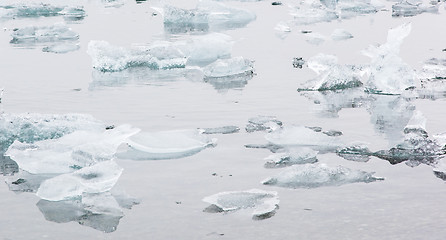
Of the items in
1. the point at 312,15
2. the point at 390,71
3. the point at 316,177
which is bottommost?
the point at 312,15

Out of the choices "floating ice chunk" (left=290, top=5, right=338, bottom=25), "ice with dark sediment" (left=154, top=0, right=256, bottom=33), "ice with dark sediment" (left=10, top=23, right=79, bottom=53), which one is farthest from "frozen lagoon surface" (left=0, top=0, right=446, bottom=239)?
"floating ice chunk" (left=290, top=5, right=338, bottom=25)

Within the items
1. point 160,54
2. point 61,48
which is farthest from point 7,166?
point 61,48

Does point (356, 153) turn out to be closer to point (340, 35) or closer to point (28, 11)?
point (340, 35)

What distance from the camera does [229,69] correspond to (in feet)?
29.6

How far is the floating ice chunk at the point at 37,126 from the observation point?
5832 millimetres

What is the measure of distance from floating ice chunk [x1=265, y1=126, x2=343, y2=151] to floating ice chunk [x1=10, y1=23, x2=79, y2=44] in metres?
6.65

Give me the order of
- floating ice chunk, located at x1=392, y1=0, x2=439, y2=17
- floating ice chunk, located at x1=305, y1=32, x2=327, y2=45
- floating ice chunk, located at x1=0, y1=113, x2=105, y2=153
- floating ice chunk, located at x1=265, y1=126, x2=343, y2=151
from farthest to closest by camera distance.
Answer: floating ice chunk, located at x1=392, y1=0, x2=439, y2=17 → floating ice chunk, located at x1=305, y1=32, x2=327, y2=45 → floating ice chunk, located at x1=0, y1=113, x2=105, y2=153 → floating ice chunk, located at x1=265, y1=126, x2=343, y2=151

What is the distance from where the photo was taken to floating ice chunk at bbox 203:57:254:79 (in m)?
8.91

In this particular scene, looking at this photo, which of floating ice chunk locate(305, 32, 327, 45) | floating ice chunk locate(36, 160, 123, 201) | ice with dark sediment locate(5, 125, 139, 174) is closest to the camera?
floating ice chunk locate(36, 160, 123, 201)

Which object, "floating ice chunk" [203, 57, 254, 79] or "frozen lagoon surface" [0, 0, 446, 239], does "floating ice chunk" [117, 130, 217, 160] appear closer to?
"frozen lagoon surface" [0, 0, 446, 239]

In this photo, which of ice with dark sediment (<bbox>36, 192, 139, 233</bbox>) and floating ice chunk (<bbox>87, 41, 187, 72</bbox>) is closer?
ice with dark sediment (<bbox>36, 192, 139, 233</bbox>)

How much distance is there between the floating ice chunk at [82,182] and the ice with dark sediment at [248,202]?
64 centimetres

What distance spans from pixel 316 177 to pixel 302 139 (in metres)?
1.00

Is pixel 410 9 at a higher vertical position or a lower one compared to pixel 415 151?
lower
